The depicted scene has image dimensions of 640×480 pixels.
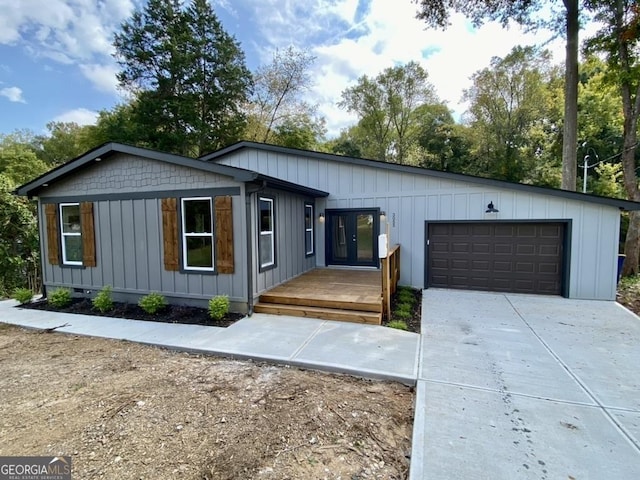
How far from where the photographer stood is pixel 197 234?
6.23 meters

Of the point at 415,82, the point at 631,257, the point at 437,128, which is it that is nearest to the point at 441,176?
the point at 631,257

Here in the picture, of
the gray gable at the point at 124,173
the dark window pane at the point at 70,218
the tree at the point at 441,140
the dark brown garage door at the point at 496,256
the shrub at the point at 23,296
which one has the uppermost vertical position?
the tree at the point at 441,140

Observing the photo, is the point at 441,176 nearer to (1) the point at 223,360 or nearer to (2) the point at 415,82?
(1) the point at 223,360

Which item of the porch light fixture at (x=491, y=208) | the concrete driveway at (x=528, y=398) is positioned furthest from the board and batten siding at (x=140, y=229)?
the porch light fixture at (x=491, y=208)

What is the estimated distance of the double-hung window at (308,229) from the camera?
880cm

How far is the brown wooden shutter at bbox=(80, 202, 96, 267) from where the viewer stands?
6887mm

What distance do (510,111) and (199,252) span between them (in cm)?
1992

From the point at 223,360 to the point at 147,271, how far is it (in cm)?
345

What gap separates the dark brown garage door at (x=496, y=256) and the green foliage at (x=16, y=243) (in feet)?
42.9

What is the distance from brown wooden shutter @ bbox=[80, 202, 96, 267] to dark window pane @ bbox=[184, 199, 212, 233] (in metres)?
2.40

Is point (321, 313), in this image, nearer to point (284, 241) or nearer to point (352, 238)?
point (284, 241)

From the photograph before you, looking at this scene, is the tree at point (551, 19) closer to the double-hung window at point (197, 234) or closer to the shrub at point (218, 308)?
the double-hung window at point (197, 234)

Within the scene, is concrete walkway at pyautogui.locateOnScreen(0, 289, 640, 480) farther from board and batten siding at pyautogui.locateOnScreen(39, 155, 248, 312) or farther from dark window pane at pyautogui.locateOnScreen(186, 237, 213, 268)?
dark window pane at pyautogui.locateOnScreen(186, 237, 213, 268)

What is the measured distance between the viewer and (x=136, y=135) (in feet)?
57.5
